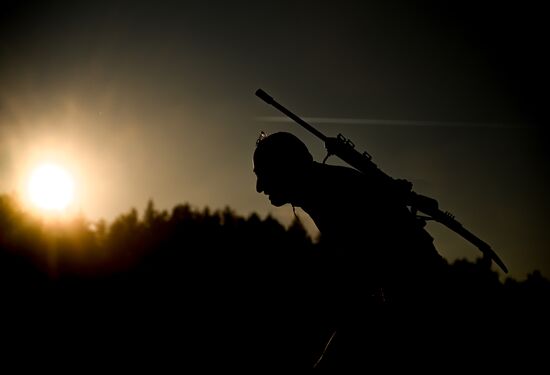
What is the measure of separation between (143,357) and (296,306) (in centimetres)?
1470

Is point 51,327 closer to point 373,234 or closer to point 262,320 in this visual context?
point 262,320

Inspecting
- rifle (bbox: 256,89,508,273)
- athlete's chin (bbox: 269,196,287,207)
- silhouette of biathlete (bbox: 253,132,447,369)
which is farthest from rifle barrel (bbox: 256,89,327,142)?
athlete's chin (bbox: 269,196,287,207)

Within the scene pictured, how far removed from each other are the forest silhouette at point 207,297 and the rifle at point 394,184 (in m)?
0.46

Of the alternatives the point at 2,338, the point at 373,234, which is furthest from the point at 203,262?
the point at 373,234

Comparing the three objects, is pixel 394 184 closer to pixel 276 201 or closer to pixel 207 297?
pixel 276 201

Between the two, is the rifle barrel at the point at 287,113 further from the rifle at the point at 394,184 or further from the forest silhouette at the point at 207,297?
the forest silhouette at the point at 207,297

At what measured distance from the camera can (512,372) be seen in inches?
148

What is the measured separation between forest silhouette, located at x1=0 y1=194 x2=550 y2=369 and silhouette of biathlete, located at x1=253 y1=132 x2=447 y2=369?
34 centimetres

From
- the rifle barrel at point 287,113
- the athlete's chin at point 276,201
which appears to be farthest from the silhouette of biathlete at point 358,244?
the rifle barrel at point 287,113

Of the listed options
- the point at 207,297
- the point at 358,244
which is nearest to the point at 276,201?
the point at 358,244

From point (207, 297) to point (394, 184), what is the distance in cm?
3289

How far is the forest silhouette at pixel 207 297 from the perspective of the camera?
509cm

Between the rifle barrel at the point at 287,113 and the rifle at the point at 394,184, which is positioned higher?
the rifle barrel at the point at 287,113

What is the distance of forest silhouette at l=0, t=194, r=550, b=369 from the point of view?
16.7 feet
